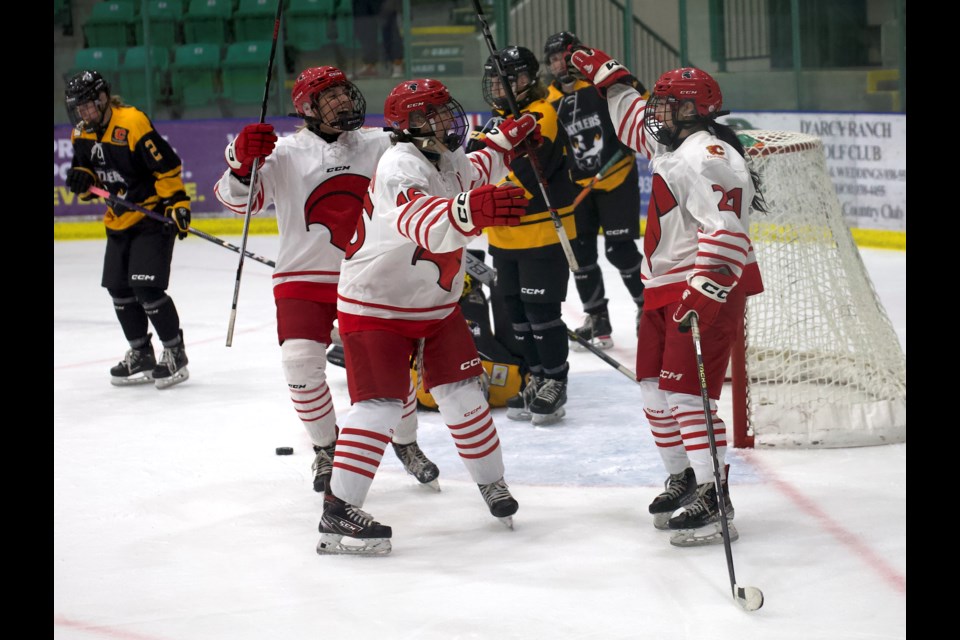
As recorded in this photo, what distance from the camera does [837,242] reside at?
4254 millimetres

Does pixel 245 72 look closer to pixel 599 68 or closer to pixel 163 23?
pixel 163 23

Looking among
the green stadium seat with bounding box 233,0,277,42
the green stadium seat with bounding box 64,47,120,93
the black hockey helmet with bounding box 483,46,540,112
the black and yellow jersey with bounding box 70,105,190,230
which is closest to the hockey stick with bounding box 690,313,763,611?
the black hockey helmet with bounding box 483,46,540,112

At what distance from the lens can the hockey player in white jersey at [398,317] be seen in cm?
306

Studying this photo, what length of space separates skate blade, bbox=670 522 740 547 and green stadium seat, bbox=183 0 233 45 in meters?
8.08

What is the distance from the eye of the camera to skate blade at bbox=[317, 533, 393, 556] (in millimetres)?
3158

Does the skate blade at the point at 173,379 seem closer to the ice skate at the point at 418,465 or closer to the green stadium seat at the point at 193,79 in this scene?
the ice skate at the point at 418,465

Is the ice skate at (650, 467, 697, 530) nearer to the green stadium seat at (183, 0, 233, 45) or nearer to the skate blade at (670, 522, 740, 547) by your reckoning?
the skate blade at (670, 522, 740, 547)

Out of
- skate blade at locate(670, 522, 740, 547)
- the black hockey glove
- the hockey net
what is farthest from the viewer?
the black hockey glove

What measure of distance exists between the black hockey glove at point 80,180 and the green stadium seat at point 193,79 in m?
4.87

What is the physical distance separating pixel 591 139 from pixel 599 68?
1736 millimetres

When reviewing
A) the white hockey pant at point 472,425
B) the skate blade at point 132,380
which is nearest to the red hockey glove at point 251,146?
the white hockey pant at point 472,425

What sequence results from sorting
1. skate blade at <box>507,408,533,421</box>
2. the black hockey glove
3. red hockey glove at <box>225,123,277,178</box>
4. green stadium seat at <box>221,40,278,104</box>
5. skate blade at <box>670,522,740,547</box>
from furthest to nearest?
green stadium seat at <box>221,40,278,104</box> < the black hockey glove < skate blade at <box>507,408,533,421</box> < red hockey glove at <box>225,123,277,178</box> < skate blade at <box>670,522,740,547</box>

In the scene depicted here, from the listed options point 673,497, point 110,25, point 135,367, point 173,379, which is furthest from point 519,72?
point 110,25
